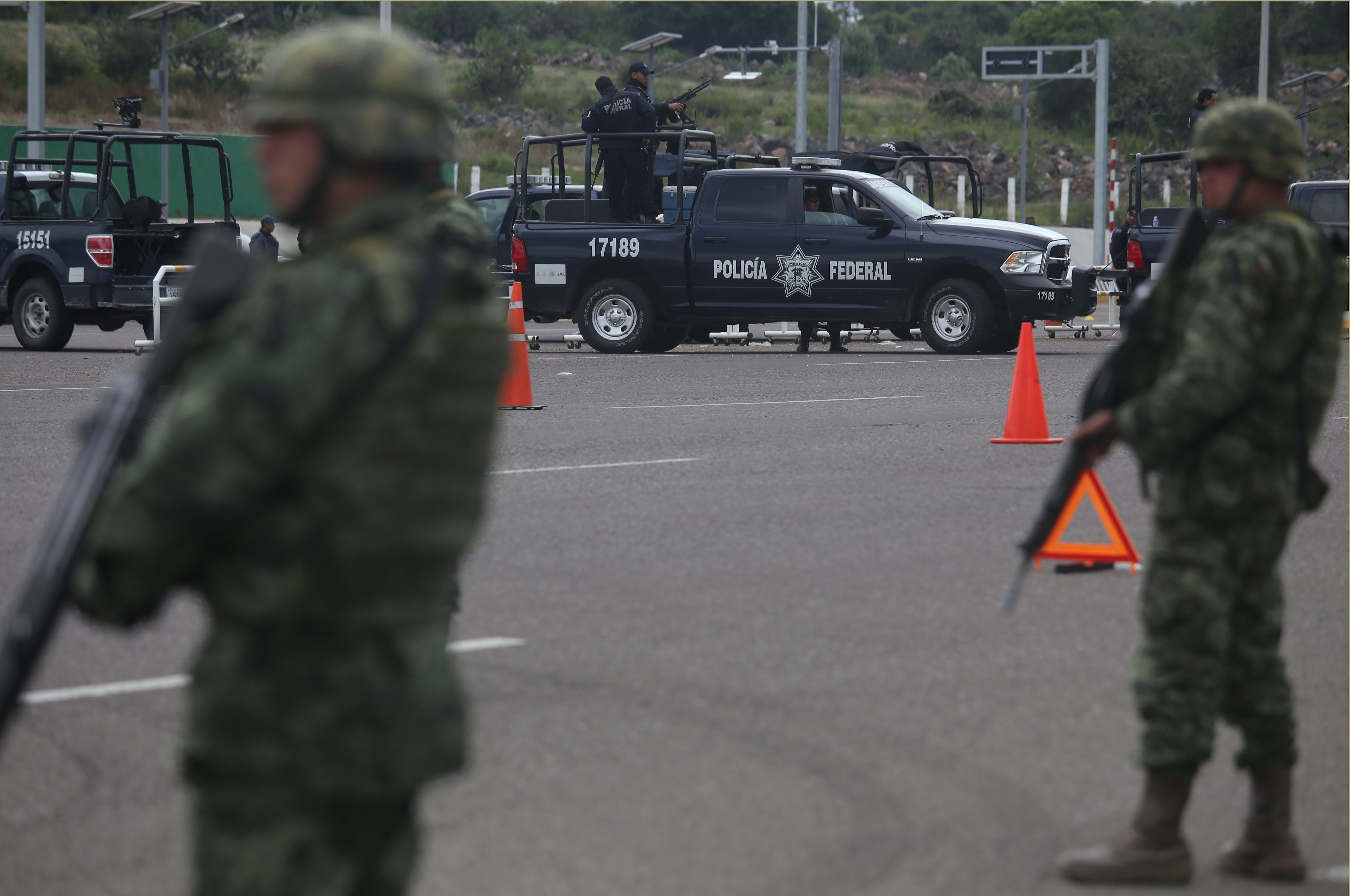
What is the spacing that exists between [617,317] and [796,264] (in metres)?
2.15

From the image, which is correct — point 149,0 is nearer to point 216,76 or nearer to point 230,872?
point 216,76

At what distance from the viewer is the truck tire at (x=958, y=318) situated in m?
18.7

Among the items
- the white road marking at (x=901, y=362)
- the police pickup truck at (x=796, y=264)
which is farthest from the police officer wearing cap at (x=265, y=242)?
the white road marking at (x=901, y=362)

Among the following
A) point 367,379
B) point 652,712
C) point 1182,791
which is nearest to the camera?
point 367,379

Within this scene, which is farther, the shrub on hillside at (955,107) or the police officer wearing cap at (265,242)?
the shrub on hillside at (955,107)

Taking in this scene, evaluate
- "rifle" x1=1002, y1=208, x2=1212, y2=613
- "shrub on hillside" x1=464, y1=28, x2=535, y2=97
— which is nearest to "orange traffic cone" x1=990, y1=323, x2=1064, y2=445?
"rifle" x1=1002, y1=208, x2=1212, y2=613

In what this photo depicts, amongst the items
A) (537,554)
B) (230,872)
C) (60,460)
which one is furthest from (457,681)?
(60,460)

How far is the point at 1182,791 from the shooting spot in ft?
12.3

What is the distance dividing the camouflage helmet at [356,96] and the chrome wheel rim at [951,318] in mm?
16826

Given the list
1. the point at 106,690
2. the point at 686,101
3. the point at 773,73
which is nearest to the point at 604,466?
the point at 106,690

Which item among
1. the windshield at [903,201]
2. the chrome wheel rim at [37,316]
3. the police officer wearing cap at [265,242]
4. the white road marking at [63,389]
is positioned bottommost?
the white road marking at [63,389]

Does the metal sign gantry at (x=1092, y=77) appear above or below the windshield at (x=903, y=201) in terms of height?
above

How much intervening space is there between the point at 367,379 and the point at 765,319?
17086mm

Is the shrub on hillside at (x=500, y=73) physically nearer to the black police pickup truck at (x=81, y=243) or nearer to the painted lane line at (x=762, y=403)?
the black police pickup truck at (x=81, y=243)
